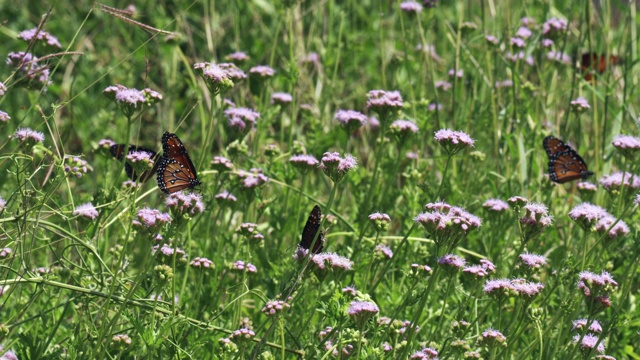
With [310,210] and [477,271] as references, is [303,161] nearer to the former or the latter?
[310,210]

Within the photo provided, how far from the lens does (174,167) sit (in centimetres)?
390

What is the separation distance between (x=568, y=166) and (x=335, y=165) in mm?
2038

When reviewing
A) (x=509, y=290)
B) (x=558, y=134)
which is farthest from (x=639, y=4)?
(x=509, y=290)

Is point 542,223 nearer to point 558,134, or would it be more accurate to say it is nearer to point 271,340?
point 271,340

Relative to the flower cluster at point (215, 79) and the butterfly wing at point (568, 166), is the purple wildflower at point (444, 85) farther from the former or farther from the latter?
the flower cluster at point (215, 79)

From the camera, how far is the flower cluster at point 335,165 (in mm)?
3314

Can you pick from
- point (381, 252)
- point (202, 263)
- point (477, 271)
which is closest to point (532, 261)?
point (477, 271)

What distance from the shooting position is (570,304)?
3.59 meters

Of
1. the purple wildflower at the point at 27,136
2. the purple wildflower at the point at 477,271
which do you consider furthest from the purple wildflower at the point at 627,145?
the purple wildflower at the point at 27,136

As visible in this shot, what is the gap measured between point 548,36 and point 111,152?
Answer: 9.57 feet

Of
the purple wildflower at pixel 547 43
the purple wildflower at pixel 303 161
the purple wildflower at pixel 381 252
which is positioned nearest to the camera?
the purple wildflower at pixel 381 252

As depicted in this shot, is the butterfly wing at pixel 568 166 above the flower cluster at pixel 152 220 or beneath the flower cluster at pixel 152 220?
beneath

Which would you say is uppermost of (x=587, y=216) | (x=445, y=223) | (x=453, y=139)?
(x=453, y=139)

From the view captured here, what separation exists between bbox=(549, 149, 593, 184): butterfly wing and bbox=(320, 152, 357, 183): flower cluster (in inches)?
74.8
